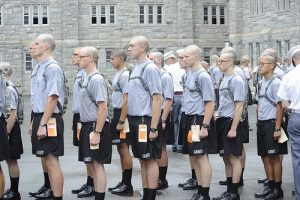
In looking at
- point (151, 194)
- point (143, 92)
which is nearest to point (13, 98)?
point (143, 92)

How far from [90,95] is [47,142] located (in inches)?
34.4

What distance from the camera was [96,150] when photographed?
835cm

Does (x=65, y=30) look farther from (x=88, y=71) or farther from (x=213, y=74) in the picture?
(x=88, y=71)

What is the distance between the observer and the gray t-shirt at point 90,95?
8391mm

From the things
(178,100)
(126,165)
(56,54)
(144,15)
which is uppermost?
(144,15)

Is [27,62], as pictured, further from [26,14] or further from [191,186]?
[191,186]

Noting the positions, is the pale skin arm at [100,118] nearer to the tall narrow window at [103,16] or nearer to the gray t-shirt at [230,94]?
the gray t-shirt at [230,94]

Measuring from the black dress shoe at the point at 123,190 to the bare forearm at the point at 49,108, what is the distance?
7.34ft

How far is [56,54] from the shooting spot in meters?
46.8

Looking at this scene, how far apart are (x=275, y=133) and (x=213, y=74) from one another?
247 inches

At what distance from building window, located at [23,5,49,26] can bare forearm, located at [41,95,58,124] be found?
39.8m

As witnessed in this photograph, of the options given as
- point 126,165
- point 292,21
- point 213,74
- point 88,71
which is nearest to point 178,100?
point 213,74

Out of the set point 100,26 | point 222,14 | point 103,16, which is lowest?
point 100,26

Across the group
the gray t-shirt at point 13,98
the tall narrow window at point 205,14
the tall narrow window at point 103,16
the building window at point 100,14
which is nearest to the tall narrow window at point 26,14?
the building window at point 100,14
